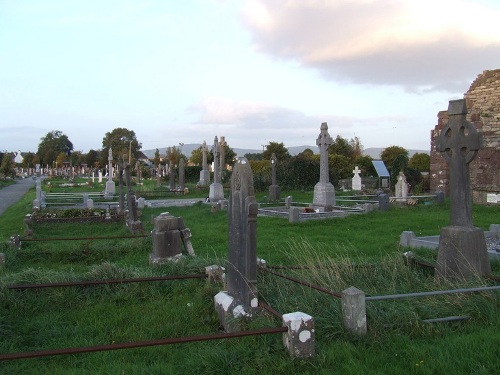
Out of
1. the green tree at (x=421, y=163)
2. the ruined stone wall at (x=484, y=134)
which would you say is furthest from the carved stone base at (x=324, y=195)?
the green tree at (x=421, y=163)

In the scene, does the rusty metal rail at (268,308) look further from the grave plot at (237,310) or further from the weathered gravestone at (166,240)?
the weathered gravestone at (166,240)

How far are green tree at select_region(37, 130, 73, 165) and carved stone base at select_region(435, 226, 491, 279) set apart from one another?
96.6 m

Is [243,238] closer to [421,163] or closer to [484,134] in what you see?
[484,134]

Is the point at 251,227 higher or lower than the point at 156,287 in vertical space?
higher

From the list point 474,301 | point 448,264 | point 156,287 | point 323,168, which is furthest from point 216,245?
point 323,168

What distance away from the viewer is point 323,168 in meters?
19.6

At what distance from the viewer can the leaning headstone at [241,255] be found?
535cm

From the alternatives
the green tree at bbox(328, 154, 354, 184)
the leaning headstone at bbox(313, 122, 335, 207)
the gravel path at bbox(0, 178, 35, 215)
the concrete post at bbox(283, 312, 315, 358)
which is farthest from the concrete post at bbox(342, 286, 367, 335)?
the green tree at bbox(328, 154, 354, 184)

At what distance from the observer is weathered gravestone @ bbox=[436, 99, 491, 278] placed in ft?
22.8

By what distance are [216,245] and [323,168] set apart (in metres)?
9.17

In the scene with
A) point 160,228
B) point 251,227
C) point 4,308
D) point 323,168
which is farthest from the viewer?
point 323,168

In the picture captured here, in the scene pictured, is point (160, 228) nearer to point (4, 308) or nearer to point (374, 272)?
point (4, 308)

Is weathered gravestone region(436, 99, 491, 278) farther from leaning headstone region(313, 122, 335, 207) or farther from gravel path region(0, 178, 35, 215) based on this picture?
gravel path region(0, 178, 35, 215)

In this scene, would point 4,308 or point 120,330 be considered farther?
point 4,308
